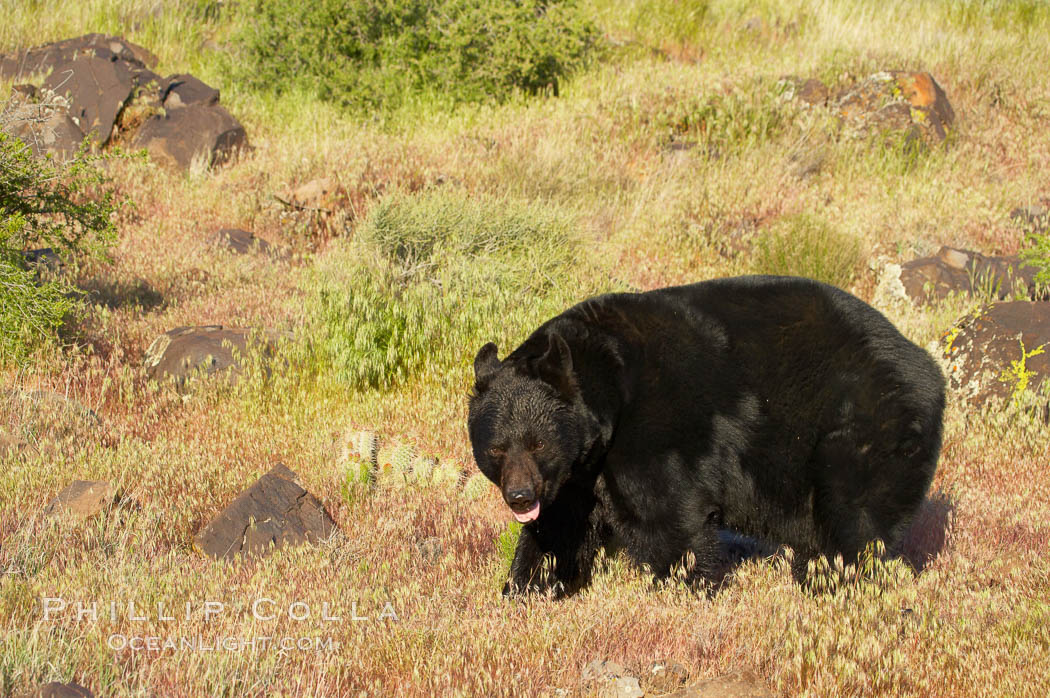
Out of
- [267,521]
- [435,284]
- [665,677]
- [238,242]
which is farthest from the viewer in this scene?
[238,242]

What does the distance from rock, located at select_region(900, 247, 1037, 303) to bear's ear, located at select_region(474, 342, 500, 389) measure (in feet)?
16.7

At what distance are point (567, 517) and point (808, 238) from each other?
5.13 m

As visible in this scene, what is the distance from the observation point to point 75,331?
23.2ft

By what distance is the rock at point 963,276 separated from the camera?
26.2 ft

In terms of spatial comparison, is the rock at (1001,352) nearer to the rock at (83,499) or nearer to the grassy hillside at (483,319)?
the grassy hillside at (483,319)

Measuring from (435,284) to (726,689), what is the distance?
496 centimetres

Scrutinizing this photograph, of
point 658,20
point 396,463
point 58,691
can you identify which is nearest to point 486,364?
point 396,463

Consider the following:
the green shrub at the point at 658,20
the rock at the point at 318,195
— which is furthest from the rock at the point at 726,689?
the green shrub at the point at 658,20

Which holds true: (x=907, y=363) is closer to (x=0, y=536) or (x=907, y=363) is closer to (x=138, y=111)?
(x=0, y=536)

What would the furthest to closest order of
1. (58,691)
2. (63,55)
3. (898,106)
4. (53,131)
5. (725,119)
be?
(63,55) → (898,106) → (725,119) → (53,131) → (58,691)

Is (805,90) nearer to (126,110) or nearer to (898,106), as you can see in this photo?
(898,106)

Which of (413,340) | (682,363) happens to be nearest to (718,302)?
(682,363)

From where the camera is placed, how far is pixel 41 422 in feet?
18.4

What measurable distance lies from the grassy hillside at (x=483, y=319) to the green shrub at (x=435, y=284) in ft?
0.10
